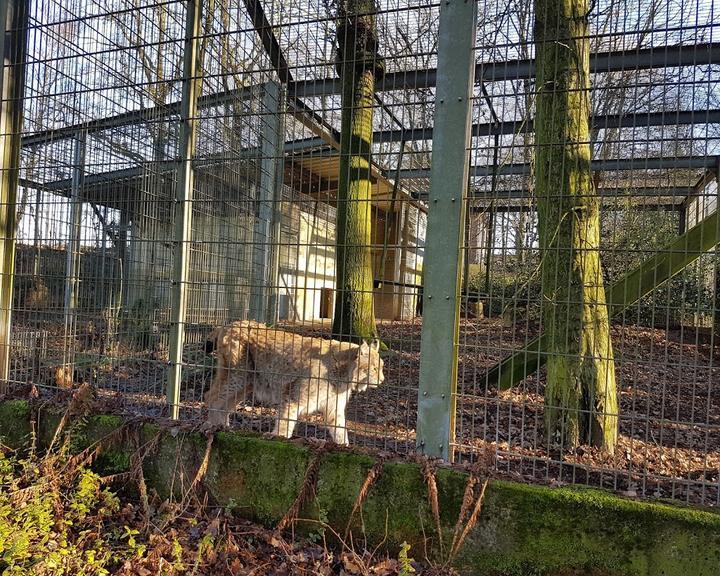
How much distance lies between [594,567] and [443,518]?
0.92 meters

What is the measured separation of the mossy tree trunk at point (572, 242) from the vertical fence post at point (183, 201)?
2990 mm

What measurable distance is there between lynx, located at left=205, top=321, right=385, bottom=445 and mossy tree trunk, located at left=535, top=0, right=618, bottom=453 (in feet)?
6.22

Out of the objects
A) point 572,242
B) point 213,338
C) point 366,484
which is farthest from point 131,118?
point 366,484

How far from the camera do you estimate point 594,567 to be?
3260 millimetres

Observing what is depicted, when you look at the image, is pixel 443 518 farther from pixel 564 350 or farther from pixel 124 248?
pixel 124 248

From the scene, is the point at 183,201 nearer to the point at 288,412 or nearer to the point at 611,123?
the point at 288,412

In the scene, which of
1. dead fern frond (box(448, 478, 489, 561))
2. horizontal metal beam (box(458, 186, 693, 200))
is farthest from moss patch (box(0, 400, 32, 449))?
horizontal metal beam (box(458, 186, 693, 200))

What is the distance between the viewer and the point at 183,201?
15.5 ft

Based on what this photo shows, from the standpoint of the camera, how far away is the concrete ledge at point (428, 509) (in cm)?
318

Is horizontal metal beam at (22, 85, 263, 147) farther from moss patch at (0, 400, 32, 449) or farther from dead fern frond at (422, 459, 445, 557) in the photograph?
dead fern frond at (422, 459, 445, 557)

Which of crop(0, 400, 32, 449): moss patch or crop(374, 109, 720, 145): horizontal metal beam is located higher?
crop(374, 109, 720, 145): horizontal metal beam

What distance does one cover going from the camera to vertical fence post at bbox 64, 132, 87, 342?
18.1 feet

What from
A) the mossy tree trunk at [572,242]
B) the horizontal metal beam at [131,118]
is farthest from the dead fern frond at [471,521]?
the horizontal metal beam at [131,118]

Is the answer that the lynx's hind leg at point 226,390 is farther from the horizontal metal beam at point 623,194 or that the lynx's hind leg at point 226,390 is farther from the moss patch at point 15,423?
the horizontal metal beam at point 623,194
